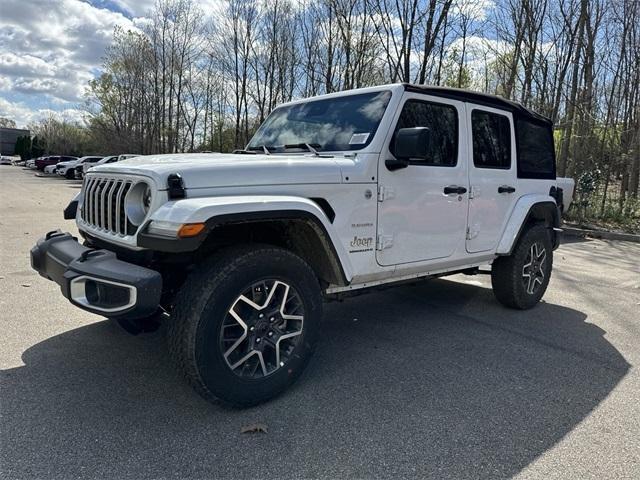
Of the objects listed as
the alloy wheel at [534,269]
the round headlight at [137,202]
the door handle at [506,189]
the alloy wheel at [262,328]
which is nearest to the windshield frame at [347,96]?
the alloy wheel at [262,328]

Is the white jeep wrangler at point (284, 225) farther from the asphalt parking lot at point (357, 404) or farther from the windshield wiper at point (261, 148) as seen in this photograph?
the asphalt parking lot at point (357, 404)

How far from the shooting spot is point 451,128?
13.3 ft

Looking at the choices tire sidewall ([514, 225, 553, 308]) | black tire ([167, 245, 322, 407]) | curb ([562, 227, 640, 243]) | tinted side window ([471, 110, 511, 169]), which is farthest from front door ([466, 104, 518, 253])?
curb ([562, 227, 640, 243])

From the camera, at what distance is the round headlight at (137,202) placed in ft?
8.90

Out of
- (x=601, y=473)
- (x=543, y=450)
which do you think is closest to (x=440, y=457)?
(x=543, y=450)

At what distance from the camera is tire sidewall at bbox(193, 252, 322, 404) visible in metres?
2.55

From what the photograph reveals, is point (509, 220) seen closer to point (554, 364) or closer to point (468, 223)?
point (468, 223)

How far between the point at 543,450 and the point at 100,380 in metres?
2.65

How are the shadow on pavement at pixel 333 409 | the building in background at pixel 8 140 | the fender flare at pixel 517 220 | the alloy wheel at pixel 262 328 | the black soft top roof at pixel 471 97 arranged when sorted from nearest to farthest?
the shadow on pavement at pixel 333 409 → the alloy wheel at pixel 262 328 → the black soft top roof at pixel 471 97 → the fender flare at pixel 517 220 → the building in background at pixel 8 140

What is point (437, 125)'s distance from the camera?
12.9 ft

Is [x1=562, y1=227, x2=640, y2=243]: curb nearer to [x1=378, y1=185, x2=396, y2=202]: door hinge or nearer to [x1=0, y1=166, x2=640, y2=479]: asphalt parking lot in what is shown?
[x1=0, y1=166, x2=640, y2=479]: asphalt parking lot

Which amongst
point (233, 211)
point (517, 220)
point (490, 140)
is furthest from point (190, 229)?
point (517, 220)

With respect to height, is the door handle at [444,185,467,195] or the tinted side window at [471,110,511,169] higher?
the tinted side window at [471,110,511,169]

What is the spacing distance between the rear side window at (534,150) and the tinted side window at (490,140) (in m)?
0.24
